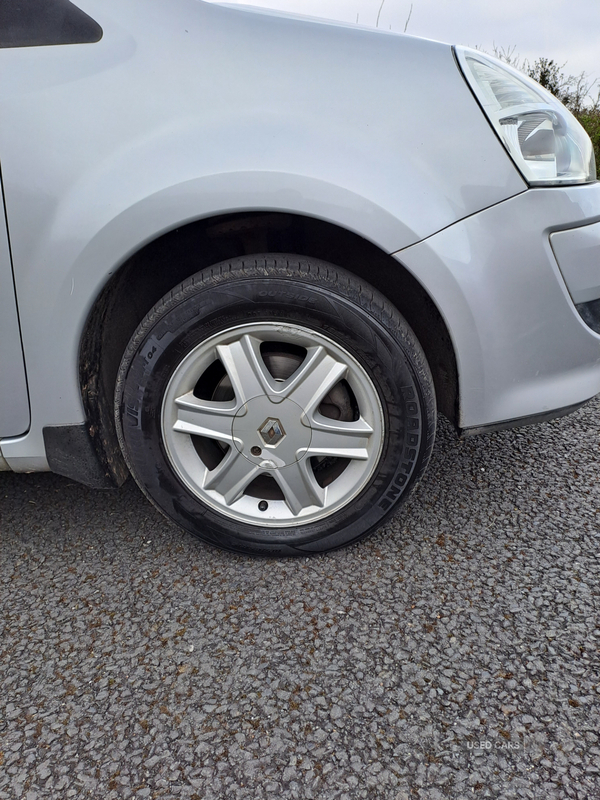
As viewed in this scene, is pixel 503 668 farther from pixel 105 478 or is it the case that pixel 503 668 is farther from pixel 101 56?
pixel 101 56

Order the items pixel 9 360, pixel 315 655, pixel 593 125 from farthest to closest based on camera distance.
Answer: pixel 593 125
pixel 9 360
pixel 315 655

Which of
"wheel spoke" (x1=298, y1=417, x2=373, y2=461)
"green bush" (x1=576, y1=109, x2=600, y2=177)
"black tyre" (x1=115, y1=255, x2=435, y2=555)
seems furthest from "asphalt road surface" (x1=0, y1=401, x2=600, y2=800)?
"green bush" (x1=576, y1=109, x2=600, y2=177)

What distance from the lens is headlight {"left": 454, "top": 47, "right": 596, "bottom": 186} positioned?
136cm

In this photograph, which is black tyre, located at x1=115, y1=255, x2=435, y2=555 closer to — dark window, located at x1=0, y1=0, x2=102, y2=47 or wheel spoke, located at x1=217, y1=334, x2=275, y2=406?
wheel spoke, located at x1=217, y1=334, x2=275, y2=406

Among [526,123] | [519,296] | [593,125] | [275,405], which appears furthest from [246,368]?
[593,125]

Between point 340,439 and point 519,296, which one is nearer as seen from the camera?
point 519,296

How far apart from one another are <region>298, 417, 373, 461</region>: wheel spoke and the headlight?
0.71 meters

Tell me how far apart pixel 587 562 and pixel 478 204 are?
37.6 inches

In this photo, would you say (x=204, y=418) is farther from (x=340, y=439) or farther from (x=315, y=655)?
(x=315, y=655)

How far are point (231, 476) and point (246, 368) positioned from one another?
0.30 m

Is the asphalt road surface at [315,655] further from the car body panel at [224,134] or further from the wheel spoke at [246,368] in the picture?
the car body panel at [224,134]

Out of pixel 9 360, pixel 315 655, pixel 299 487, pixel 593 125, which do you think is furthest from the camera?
pixel 593 125

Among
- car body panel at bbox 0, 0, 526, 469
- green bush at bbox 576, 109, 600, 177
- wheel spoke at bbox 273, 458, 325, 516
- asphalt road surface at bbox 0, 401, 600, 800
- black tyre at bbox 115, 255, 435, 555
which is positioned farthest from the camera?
green bush at bbox 576, 109, 600, 177

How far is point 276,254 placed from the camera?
4.85 feet
